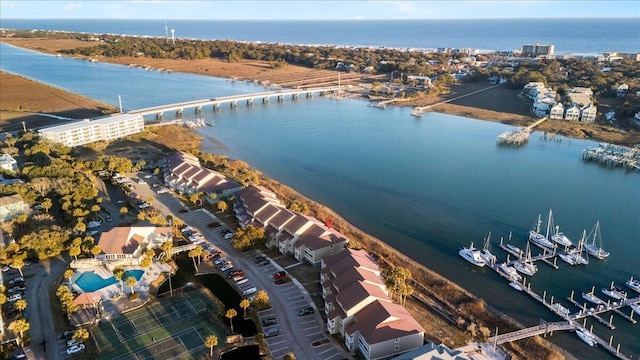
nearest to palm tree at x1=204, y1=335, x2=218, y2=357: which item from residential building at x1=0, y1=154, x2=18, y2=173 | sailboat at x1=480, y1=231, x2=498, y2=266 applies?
sailboat at x1=480, y1=231, x2=498, y2=266

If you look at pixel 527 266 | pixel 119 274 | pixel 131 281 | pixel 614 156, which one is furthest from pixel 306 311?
pixel 614 156

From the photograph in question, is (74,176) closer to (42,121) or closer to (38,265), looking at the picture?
(38,265)

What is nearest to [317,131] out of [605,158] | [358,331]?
[605,158]

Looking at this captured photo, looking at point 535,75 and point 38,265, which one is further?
point 535,75

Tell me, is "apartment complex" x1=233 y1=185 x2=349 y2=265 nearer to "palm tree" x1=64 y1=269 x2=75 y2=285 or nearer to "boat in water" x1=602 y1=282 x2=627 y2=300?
"palm tree" x1=64 y1=269 x2=75 y2=285

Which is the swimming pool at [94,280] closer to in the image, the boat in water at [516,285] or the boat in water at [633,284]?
the boat in water at [516,285]

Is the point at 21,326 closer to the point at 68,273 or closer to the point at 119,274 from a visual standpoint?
the point at 68,273

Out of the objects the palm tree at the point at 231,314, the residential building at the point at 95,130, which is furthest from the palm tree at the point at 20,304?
the residential building at the point at 95,130
